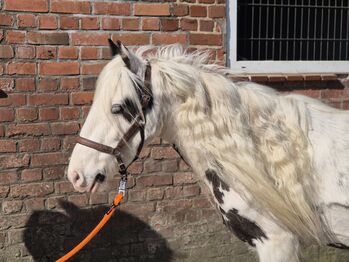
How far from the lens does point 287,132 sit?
7.91 feet

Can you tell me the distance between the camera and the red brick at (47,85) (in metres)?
3.47

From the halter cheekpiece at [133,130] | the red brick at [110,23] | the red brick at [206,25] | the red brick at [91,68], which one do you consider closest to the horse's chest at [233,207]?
the halter cheekpiece at [133,130]

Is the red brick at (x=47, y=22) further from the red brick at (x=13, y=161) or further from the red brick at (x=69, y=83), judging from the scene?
the red brick at (x=13, y=161)

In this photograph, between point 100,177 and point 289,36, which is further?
point 289,36

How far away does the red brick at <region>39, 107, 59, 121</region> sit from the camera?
349 cm

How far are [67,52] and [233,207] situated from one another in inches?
71.3

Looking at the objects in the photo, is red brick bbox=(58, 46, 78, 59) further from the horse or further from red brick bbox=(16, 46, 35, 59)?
the horse

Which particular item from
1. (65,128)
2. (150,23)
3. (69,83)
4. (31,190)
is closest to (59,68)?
(69,83)

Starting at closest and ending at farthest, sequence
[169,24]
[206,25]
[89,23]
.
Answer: [89,23], [169,24], [206,25]

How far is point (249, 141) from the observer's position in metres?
2.38

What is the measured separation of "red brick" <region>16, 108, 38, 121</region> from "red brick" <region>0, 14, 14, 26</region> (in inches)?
23.7

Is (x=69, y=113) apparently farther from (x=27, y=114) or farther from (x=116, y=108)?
(x=116, y=108)

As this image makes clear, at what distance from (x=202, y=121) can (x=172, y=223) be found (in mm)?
1775

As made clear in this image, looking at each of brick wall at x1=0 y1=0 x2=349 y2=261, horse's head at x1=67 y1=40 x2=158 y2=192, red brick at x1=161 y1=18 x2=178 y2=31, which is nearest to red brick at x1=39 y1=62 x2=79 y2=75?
brick wall at x1=0 y1=0 x2=349 y2=261
